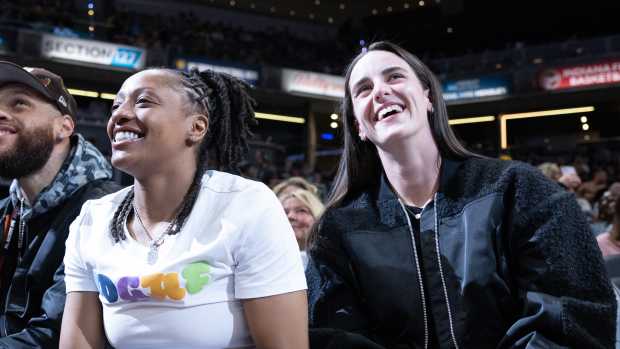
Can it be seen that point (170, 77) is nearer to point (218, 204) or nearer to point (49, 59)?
point (218, 204)

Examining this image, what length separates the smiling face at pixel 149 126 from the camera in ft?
4.97

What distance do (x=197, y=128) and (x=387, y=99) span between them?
58 cm

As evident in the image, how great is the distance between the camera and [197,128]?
1.63 meters

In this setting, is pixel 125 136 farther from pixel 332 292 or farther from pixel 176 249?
pixel 332 292

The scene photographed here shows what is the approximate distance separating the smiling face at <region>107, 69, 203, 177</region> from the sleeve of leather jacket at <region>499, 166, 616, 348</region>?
0.94m

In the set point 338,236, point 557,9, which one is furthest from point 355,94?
point 557,9

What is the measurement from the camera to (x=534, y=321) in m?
1.45

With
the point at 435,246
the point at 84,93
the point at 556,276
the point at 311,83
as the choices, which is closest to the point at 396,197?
the point at 435,246

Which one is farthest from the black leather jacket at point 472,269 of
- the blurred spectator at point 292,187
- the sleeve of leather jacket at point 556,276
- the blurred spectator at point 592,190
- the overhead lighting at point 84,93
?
the overhead lighting at point 84,93

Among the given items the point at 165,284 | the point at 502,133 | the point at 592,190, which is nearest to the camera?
the point at 165,284

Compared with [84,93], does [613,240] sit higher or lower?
lower

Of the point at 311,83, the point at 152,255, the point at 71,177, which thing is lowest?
the point at 152,255

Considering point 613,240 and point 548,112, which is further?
point 548,112

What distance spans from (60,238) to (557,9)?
750 inches
